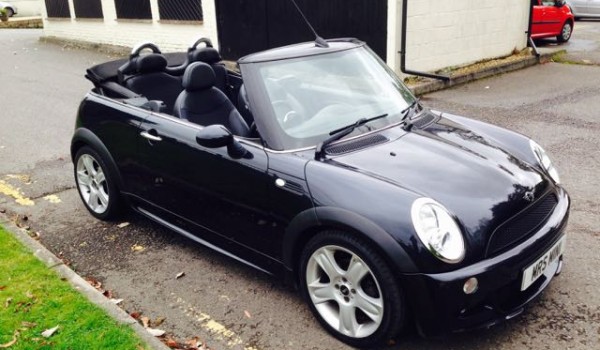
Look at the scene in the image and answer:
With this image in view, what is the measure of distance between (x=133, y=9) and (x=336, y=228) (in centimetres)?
1494

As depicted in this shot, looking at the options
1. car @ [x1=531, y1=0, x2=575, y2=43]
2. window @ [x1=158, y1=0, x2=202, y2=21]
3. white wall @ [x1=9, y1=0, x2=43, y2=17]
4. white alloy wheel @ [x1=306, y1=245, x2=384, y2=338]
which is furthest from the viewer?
white wall @ [x1=9, y1=0, x2=43, y2=17]

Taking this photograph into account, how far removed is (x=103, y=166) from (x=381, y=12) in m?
6.61

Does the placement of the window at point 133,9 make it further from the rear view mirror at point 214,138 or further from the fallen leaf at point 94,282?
the rear view mirror at point 214,138

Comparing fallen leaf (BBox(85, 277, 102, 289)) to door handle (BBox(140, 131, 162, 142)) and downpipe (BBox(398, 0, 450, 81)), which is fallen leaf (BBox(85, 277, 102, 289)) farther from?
downpipe (BBox(398, 0, 450, 81))

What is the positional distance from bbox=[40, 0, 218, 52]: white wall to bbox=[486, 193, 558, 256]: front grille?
1111 centimetres

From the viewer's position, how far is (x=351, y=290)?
321 cm

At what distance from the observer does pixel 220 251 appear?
13.3 ft

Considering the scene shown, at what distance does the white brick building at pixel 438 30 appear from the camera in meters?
10.3

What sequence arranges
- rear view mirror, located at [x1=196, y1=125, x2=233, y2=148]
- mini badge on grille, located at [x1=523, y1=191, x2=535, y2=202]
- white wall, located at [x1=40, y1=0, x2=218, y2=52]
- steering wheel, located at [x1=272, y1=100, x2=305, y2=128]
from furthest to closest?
1. white wall, located at [x1=40, y1=0, x2=218, y2=52]
2. steering wheel, located at [x1=272, y1=100, x2=305, y2=128]
3. rear view mirror, located at [x1=196, y1=125, x2=233, y2=148]
4. mini badge on grille, located at [x1=523, y1=191, x2=535, y2=202]

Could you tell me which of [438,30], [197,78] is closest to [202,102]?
[197,78]

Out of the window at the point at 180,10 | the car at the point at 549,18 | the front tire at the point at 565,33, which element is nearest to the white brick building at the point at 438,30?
the window at the point at 180,10

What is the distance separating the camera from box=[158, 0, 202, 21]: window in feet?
45.8

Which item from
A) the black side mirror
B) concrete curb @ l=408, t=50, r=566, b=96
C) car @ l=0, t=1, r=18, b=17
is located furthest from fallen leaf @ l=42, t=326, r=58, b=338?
car @ l=0, t=1, r=18, b=17

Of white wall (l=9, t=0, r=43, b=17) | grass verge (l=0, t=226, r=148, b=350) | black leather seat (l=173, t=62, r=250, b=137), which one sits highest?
black leather seat (l=173, t=62, r=250, b=137)
